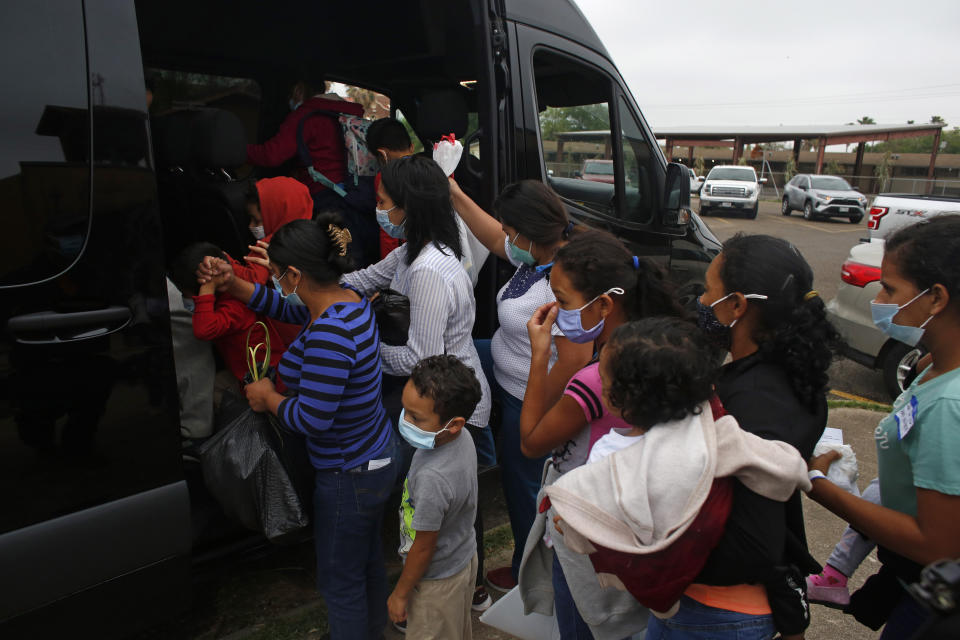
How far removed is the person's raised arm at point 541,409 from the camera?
5.97 ft

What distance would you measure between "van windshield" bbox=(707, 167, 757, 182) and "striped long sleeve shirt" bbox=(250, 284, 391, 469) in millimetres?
22108

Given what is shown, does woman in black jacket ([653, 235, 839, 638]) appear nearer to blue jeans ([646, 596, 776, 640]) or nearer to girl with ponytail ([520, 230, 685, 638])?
blue jeans ([646, 596, 776, 640])

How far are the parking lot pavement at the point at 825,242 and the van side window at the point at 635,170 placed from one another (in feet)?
1.93

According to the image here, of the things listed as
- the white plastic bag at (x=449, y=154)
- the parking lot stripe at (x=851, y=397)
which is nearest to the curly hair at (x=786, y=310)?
the white plastic bag at (x=449, y=154)

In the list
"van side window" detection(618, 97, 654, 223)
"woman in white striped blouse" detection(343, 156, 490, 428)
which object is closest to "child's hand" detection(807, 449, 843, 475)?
"woman in white striped blouse" detection(343, 156, 490, 428)

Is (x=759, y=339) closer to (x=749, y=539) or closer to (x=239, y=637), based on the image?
(x=749, y=539)

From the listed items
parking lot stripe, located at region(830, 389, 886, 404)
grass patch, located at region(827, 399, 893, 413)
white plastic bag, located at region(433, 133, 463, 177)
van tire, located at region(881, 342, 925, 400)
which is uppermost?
white plastic bag, located at region(433, 133, 463, 177)

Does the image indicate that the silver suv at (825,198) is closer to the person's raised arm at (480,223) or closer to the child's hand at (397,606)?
the person's raised arm at (480,223)

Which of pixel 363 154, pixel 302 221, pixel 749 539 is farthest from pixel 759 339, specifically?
pixel 363 154

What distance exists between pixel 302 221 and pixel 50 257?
0.67 m

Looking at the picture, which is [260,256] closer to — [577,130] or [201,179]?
[201,179]

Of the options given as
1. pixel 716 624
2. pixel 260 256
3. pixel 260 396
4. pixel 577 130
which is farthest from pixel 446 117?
pixel 716 624

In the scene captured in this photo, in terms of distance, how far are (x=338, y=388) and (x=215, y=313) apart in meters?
0.64

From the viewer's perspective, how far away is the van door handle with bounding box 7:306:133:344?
5.03 ft
